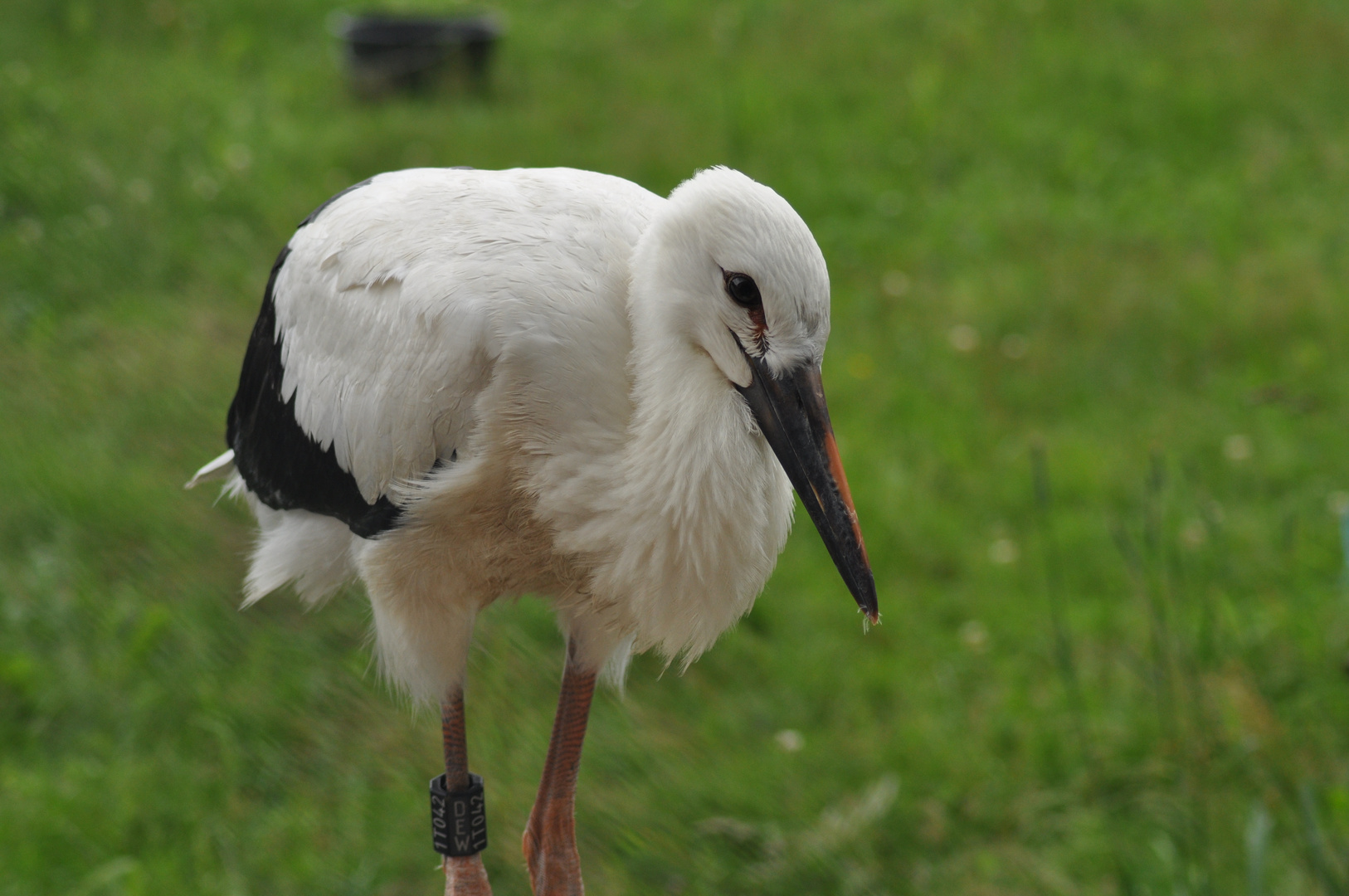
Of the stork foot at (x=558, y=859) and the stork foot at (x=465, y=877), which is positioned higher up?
the stork foot at (x=465, y=877)

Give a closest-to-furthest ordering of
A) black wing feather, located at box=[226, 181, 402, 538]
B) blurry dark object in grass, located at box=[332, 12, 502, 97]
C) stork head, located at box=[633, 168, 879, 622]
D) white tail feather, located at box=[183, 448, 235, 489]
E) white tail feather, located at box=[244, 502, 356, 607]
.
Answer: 1. stork head, located at box=[633, 168, 879, 622]
2. black wing feather, located at box=[226, 181, 402, 538]
3. white tail feather, located at box=[244, 502, 356, 607]
4. white tail feather, located at box=[183, 448, 235, 489]
5. blurry dark object in grass, located at box=[332, 12, 502, 97]

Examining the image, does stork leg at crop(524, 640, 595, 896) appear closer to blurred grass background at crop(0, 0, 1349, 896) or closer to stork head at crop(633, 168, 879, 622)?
blurred grass background at crop(0, 0, 1349, 896)

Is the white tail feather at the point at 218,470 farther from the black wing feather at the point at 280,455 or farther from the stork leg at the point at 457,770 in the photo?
the stork leg at the point at 457,770

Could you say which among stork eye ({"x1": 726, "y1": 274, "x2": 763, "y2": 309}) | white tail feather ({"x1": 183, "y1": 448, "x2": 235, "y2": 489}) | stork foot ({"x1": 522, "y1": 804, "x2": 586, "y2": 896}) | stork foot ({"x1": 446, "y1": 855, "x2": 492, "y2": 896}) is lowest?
stork foot ({"x1": 522, "y1": 804, "x2": 586, "y2": 896})

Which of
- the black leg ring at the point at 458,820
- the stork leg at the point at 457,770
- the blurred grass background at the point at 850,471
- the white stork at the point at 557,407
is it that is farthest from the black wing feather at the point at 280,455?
the blurred grass background at the point at 850,471

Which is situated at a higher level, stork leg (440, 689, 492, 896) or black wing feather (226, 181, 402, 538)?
black wing feather (226, 181, 402, 538)

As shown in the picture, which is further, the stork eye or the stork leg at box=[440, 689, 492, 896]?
the stork leg at box=[440, 689, 492, 896]

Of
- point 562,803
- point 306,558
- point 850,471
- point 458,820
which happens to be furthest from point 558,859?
point 850,471

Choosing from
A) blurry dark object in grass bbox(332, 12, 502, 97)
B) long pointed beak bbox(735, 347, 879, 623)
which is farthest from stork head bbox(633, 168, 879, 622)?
blurry dark object in grass bbox(332, 12, 502, 97)

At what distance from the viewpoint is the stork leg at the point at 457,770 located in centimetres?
224

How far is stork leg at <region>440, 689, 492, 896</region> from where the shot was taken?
224 centimetres

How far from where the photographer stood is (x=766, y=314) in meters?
1.72

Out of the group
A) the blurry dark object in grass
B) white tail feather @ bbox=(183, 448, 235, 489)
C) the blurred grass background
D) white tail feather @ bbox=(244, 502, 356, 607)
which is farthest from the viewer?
the blurry dark object in grass

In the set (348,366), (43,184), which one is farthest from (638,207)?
(43,184)
